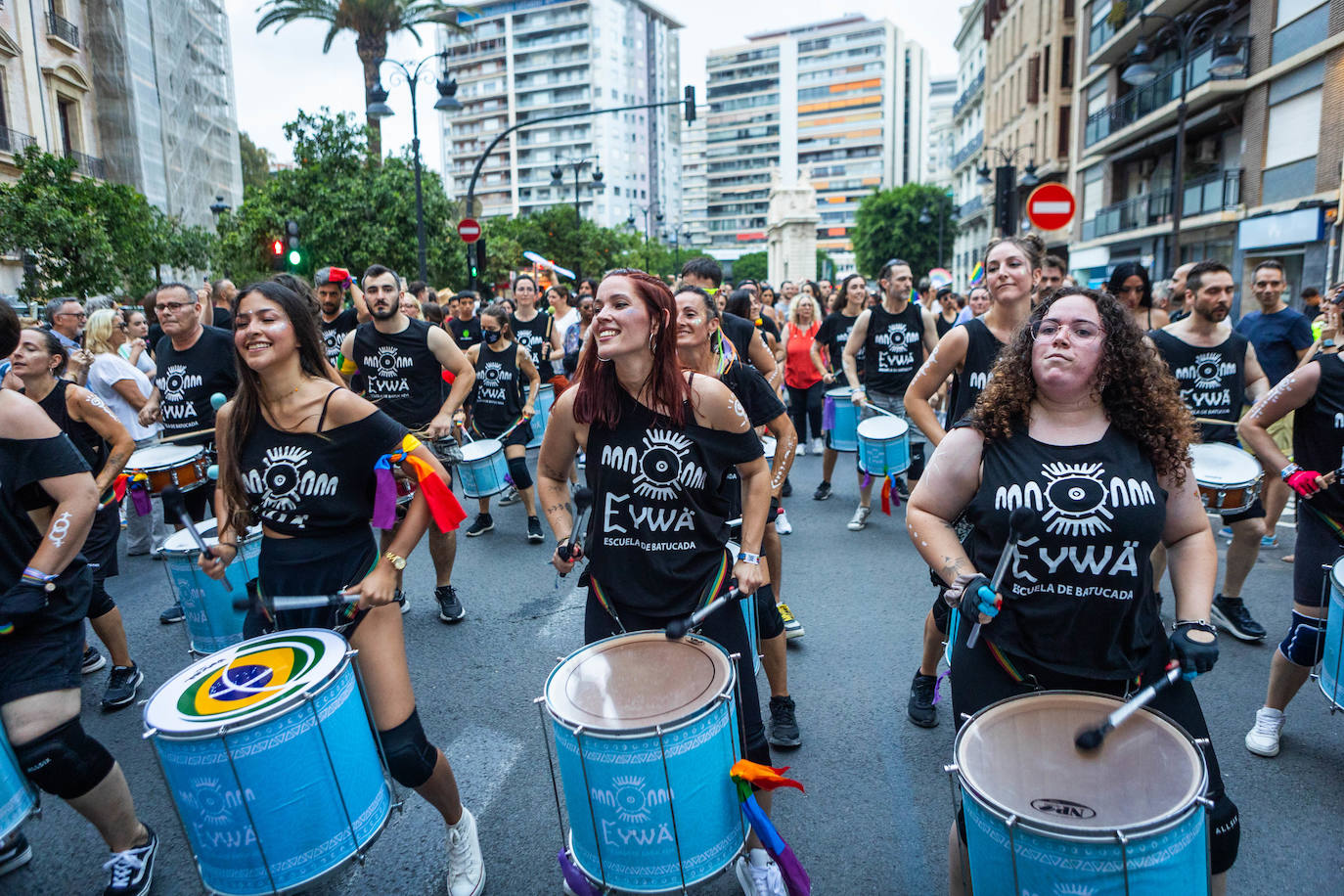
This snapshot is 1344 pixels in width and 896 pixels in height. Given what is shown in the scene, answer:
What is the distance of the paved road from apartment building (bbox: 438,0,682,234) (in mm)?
95758

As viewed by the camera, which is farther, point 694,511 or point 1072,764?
point 694,511

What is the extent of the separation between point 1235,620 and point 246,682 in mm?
5135

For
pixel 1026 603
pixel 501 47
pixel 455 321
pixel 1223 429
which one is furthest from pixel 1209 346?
pixel 501 47

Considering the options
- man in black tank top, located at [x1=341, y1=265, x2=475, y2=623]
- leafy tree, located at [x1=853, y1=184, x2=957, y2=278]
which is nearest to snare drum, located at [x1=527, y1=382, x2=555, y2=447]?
man in black tank top, located at [x1=341, y1=265, x2=475, y2=623]

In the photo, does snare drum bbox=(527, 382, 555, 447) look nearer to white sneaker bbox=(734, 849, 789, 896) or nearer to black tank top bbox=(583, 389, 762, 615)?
black tank top bbox=(583, 389, 762, 615)

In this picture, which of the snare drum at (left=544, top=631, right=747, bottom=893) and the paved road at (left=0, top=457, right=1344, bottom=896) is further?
the paved road at (left=0, top=457, right=1344, bottom=896)

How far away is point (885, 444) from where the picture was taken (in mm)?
6918

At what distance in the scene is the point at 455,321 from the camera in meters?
9.45

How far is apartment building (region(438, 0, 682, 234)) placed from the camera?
335 feet

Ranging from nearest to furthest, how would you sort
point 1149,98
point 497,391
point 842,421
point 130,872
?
point 130,872 → point 497,391 → point 842,421 → point 1149,98

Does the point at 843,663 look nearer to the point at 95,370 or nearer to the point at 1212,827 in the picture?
the point at 1212,827

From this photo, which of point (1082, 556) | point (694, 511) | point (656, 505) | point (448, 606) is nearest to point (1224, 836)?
point (1082, 556)

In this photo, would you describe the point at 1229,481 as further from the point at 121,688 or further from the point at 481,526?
the point at 121,688

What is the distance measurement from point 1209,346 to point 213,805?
17.8 feet
